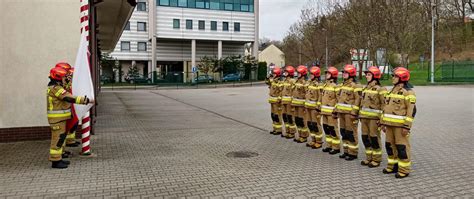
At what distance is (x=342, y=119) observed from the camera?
814 cm

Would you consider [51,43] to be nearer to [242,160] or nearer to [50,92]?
[50,92]

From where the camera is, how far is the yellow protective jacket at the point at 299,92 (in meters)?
9.63

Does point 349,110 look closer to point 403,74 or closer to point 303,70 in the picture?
point 403,74

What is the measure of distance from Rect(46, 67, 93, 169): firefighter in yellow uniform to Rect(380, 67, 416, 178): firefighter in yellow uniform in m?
5.24

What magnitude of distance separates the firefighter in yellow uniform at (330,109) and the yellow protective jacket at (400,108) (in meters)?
1.63

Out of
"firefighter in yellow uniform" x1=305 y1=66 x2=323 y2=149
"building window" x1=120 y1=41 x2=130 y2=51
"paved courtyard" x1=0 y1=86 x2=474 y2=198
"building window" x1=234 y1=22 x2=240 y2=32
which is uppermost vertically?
"building window" x1=234 y1=22 x2=240 y2=32

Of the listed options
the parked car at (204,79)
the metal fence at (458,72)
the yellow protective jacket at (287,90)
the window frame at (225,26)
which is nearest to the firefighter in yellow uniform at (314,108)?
the yellow protective jacket at (287,90)

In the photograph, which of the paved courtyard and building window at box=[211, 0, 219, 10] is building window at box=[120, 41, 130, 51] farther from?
the paved courtyard

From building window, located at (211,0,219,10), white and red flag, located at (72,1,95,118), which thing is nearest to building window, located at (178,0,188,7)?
building window, located at (211,0,219,10)

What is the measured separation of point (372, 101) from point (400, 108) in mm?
723

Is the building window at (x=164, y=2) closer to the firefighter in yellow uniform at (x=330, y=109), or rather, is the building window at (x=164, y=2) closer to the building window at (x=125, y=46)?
the building window at (x=125, y=46)

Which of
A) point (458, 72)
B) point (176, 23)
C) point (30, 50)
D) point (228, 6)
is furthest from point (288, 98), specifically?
point (228, 6)

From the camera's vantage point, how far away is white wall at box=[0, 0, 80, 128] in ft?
31.4

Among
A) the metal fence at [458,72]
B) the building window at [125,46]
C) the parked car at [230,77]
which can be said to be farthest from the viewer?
the building window at [125,46]
